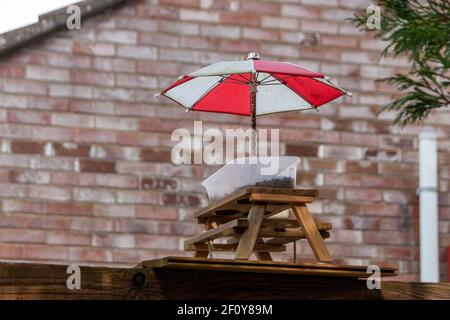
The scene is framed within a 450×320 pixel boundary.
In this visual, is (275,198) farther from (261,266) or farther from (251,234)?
(261,266)

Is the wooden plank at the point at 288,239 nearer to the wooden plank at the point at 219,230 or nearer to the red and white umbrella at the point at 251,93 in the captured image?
the wooden plank at the point at 219,230

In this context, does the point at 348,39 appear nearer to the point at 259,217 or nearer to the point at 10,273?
the point at 259,217

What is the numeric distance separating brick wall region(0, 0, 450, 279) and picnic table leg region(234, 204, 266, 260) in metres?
4.17

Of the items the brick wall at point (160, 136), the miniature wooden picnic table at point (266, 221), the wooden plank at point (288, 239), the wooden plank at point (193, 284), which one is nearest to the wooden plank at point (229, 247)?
the wooden plank at point (288, 239)

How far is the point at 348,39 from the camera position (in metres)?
9.24

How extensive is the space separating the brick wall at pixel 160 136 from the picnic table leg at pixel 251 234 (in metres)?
4.17

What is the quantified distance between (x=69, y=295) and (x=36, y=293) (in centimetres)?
13

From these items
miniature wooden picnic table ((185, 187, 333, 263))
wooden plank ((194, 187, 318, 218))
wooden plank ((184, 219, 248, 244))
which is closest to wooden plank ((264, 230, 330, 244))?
miniature wooden picnic table ((185, 187, 333, 263))

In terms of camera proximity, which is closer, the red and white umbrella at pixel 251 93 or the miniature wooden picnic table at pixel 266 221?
the miniature wooden picnic table at pixel 266 221

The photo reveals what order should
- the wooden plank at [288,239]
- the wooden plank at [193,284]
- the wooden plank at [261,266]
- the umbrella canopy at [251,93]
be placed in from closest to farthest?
the wooden plank at [193,284], the wooden plank at [261,266], the wooden plank at [288,239], the umbrella canopy at [251,93]

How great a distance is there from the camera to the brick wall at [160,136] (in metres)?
8.42

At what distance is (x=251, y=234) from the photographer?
440 centimetres

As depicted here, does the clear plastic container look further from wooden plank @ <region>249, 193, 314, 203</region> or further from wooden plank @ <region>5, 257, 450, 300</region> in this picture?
wooden plank @ <region>5, 257, 450, 300</region>
